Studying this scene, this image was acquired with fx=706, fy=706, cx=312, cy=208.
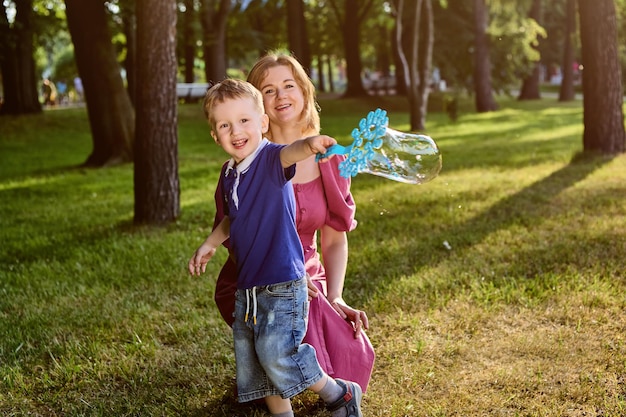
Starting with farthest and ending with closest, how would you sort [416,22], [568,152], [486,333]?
[416,22] < [568,152] < [486,333]

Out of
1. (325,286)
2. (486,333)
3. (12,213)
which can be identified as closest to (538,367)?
(486,333)

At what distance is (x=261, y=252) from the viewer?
2.85m

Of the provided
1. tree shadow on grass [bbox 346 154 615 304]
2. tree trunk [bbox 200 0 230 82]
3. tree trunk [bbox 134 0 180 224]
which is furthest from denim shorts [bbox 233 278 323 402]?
tree trunk [bbox 200 0 230 82]

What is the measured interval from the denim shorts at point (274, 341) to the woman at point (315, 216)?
281 mm

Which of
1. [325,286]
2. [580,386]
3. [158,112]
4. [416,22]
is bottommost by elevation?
[580,386]

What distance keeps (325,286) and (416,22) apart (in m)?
15.6

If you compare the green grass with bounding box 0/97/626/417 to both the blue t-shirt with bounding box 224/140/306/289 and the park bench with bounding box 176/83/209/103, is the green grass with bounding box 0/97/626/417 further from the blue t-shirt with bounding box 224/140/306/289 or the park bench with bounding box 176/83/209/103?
the park bench with bounding box 176/83/209/103

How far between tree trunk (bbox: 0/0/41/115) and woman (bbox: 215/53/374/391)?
18945 millimetres

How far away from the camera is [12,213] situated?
9180mm

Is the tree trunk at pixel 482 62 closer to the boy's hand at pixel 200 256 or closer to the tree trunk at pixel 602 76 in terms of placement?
the tree trunk at pixel 602 76

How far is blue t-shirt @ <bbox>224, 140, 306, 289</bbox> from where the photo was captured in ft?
9.16

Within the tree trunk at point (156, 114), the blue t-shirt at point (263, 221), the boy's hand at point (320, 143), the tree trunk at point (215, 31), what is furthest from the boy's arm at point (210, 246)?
the tree trunk at point (215, 31)

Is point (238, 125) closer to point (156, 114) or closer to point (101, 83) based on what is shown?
point (156, 114)

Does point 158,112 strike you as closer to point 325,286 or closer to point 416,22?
point 325,286
